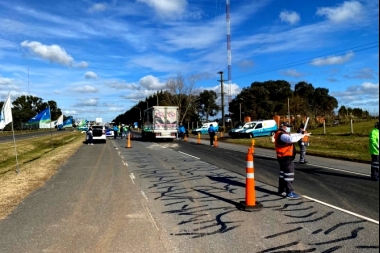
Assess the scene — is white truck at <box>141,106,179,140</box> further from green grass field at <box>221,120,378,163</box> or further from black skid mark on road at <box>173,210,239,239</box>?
black skid mark on road at <box>173,210,239,239</box>

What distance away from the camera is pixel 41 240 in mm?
5379

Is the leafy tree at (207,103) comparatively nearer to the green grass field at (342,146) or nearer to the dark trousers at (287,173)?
the green grass field at (342,146)

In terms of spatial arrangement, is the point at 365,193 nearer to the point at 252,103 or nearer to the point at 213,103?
the point at 252,103

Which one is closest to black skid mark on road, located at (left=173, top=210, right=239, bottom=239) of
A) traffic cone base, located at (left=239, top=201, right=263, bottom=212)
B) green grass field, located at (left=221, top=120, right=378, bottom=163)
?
traffic cone base, located at (left=239, top=201, right=263, bottom=212)

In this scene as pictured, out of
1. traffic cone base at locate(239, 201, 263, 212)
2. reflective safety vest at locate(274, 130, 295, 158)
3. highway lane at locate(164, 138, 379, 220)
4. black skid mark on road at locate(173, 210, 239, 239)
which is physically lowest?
black skid mark on road at locate(173, 210, 239, 239)

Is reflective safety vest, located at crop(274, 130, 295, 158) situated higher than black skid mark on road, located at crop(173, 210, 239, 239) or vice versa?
reflective safety vest, located at crop(274, 130, 295, 158)

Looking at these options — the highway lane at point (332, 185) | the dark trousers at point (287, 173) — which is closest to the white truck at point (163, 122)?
the highway lane at point (332, 185)

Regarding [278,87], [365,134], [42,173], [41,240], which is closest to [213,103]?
[278,87]

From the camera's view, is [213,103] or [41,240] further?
[213,103]

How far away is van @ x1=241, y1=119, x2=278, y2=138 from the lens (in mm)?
38375

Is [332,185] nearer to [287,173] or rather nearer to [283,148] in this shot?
[287,173]

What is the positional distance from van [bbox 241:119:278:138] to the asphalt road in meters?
27.6

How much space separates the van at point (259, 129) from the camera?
38375 millimetres

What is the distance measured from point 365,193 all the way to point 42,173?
10.1m
